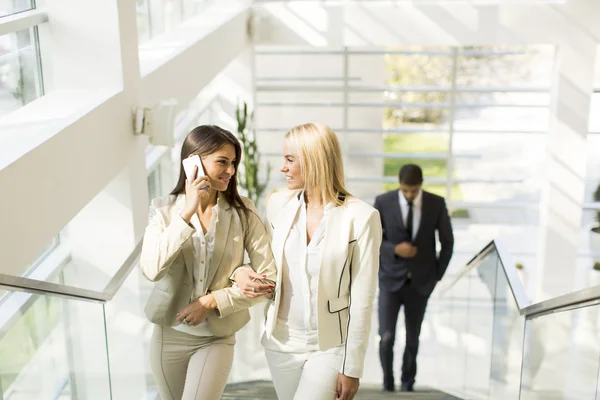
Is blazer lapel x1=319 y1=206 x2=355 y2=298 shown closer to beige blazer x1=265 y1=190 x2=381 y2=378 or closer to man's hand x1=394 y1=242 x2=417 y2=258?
beige blazer x1=265 y1=190 x2=381 y2=378

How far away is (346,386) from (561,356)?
1.79 meters

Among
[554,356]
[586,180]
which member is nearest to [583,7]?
[586,180]

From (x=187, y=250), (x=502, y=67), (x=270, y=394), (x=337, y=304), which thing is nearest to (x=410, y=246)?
(x=270, y=394)

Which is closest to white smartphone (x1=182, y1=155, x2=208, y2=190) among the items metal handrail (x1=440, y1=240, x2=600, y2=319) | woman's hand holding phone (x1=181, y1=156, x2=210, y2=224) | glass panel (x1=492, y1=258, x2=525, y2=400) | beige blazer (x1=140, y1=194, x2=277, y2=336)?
woman's hand holding phone (x1=181, y1=156, x2=210, y2=224)

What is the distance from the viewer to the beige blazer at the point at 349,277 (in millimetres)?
3008

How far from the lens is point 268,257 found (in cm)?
316

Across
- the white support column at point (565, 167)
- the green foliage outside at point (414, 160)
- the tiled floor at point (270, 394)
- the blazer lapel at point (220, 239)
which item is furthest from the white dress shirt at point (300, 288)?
the green foliage outside at point (414, 160)

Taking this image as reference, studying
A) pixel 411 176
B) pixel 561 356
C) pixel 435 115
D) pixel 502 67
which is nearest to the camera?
A: pixel 561 356

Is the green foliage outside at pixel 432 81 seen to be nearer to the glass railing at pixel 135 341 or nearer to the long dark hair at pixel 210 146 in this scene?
the glass railing at pixel 135 341

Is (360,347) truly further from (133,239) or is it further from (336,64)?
(336,64)

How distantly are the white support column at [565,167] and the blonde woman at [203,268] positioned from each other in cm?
788

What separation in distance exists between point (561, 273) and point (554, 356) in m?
6.82

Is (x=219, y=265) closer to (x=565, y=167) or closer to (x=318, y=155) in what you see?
(x=318, y=155)

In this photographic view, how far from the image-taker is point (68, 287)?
10.4 feet
